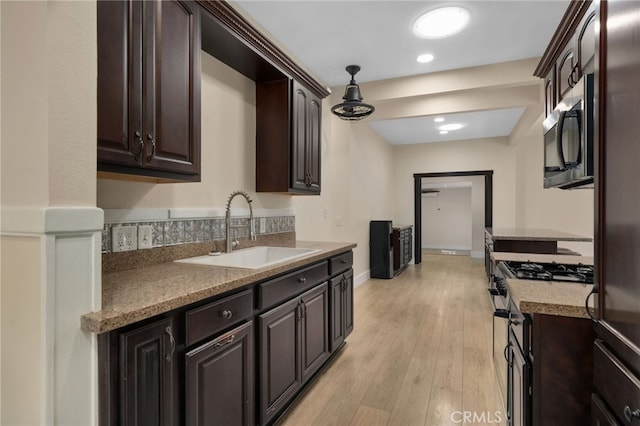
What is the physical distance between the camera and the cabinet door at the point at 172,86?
143cm

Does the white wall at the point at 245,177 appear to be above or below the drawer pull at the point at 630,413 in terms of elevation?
above

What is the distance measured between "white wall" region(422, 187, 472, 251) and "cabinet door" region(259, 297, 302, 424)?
9.25 m

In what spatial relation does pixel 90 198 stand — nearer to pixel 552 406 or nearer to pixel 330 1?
pixel 552 406

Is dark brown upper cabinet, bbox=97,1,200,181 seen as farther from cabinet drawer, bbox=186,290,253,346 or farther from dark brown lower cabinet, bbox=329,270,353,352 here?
dark brown lower cabinet, bbox=329,270,353,352

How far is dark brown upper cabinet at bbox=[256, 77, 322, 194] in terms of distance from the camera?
2572 millimetres

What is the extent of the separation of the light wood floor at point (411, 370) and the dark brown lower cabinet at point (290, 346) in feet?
0.64

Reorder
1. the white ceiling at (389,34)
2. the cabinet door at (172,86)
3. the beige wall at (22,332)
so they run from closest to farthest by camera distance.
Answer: the beige wall at (22,332), the cabinet door at (172,86), the white ceiling at (389,34)

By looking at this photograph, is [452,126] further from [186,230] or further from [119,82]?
[119,82]

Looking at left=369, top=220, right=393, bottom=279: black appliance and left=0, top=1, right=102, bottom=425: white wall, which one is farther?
left=369, top=220, right=393, bottom=279: black appliance

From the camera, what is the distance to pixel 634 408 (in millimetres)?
750

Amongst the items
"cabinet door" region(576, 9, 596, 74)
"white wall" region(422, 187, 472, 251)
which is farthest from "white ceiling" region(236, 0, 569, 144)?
"white wall" region(422, 187, 472, 251)

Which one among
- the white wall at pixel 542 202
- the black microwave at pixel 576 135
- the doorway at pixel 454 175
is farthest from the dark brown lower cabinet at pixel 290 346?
the doorway at pixel 454 175

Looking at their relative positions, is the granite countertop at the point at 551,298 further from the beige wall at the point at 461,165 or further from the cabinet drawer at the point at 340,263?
the beige wall at the point at 461,165

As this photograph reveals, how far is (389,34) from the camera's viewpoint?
109 inches
